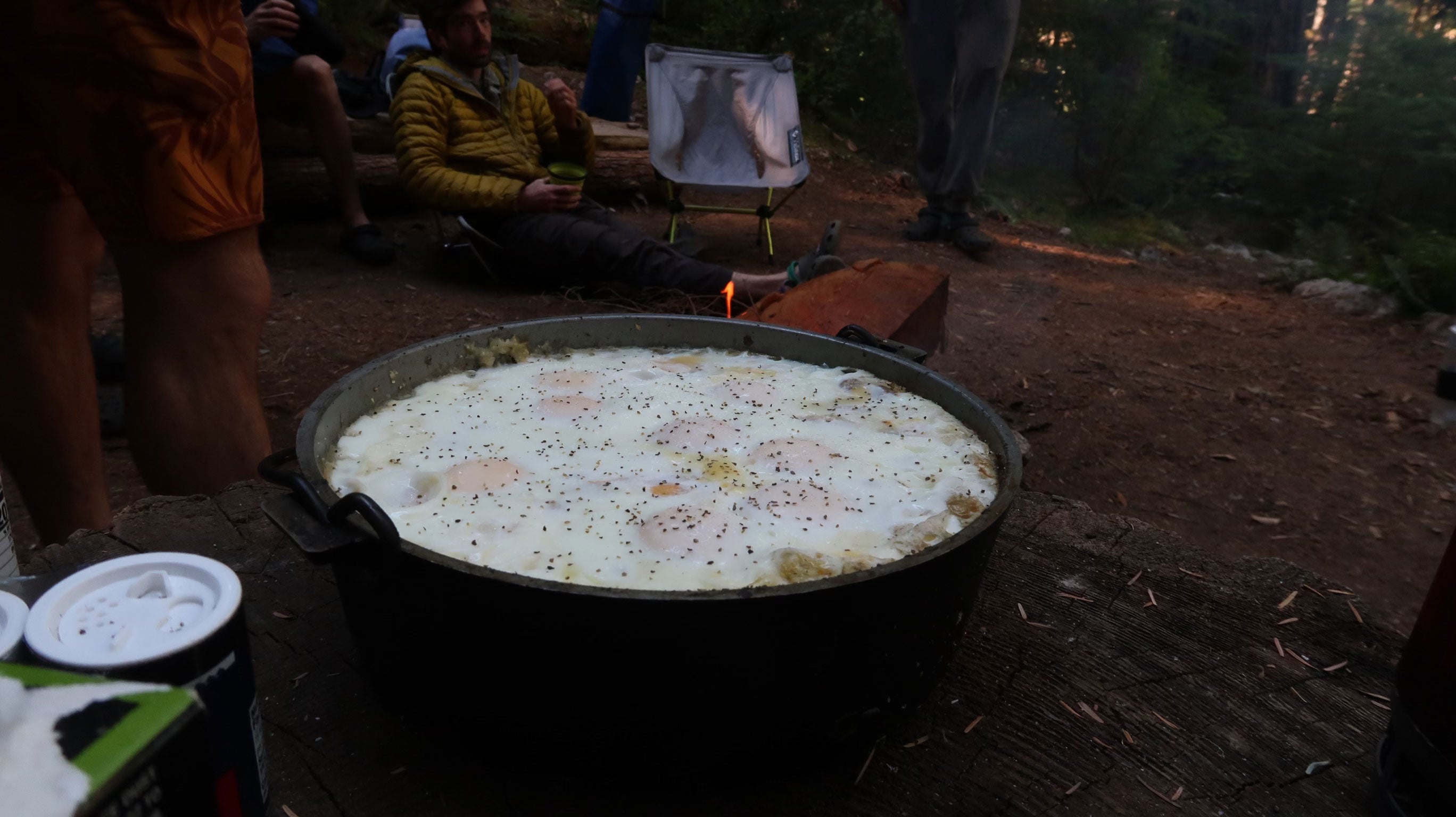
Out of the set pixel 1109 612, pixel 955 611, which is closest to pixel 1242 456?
pixel 1109 612

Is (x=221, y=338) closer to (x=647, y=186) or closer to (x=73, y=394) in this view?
(x=73, y=394)

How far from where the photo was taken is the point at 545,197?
15.9 feet

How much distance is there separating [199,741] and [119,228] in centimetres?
142

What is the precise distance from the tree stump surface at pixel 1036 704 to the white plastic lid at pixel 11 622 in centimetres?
57

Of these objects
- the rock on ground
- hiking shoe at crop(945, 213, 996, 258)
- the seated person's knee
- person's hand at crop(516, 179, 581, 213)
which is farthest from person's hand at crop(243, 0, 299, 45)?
the rock on ground

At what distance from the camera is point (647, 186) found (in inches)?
301

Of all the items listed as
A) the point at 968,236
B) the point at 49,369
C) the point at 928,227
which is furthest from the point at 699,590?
the point at 928,227

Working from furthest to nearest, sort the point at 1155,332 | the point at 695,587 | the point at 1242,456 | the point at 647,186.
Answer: the point at 647,186 → the point at 1155,332 → the point at 1242,456 → the point at 695,587

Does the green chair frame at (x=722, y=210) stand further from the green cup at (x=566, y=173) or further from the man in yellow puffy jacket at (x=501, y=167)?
the man in yellow puffy jacket at (x=501, y=167)

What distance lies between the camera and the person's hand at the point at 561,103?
5.00 meters

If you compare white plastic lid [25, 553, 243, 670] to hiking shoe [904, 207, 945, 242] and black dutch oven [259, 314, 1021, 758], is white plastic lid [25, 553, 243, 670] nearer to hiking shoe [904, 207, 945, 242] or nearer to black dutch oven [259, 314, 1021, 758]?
black dutch oven [259, 314, 1021, 758]

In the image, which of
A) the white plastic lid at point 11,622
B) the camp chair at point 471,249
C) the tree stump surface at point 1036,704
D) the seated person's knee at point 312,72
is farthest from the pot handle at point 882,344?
the seated person's knee at point 312,72

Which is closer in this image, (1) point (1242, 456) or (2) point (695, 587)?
(2) point (695, 587)

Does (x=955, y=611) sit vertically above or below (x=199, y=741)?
below
